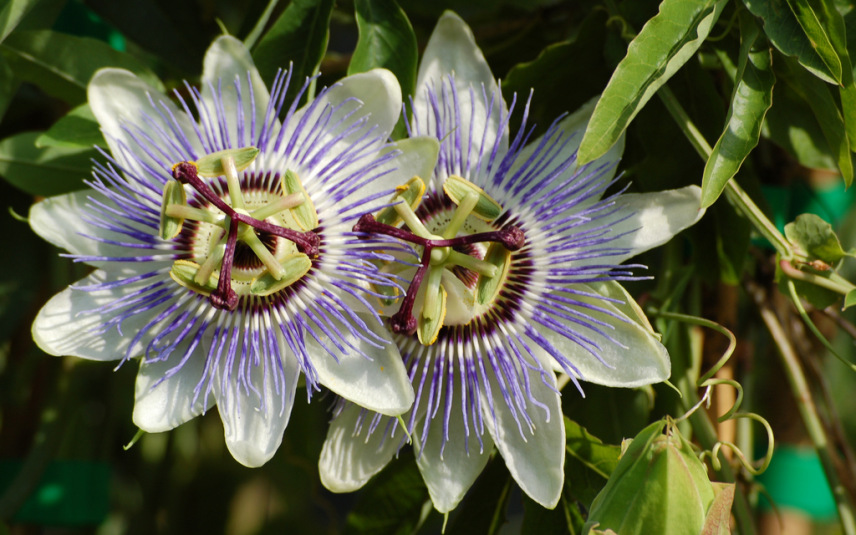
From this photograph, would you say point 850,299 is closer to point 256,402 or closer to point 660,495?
point 660,495

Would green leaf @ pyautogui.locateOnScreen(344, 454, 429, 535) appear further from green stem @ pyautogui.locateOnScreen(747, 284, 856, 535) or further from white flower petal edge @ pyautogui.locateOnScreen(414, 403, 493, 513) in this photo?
green stem @ pyautogui.locateOnScreen(747, 284, 856, 535)

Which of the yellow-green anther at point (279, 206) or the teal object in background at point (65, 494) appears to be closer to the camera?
the yellow-green anther at point (279, 206)

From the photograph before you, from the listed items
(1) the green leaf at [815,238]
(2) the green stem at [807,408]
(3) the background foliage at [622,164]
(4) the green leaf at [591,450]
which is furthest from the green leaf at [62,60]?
(2) the green stem at [807,408]

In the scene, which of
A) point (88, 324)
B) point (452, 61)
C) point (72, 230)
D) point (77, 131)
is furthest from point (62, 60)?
point (452, 61)

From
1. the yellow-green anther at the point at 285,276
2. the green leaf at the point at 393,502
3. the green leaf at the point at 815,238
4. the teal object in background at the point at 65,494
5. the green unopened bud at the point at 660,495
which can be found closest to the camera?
the green unopened bud at the point at 660,495

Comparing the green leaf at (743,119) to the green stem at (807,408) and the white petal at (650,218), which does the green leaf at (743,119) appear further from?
the green stem at (807,408)

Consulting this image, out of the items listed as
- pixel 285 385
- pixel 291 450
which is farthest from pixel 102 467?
pixel 285 385
